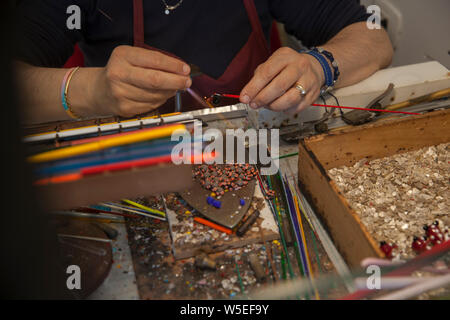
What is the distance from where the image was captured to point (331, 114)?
4.02 ft

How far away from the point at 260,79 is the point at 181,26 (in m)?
0.51

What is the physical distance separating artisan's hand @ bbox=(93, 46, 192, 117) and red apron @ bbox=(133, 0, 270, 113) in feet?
1.07

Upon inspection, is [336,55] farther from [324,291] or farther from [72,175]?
[72,175]

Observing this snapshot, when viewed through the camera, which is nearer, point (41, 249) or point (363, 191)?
point (41, 249)

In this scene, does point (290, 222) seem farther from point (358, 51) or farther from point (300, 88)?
point (358, 51)

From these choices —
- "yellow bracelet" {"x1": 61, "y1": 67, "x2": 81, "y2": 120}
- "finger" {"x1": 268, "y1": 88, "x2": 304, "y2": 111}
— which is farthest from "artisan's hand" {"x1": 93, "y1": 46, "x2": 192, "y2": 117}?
"finger" {"x1": 268, "y1": 88, "x2": 304, "y2": 111}

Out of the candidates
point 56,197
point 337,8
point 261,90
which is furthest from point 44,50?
point 337,8

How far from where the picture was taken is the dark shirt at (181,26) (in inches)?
50.1

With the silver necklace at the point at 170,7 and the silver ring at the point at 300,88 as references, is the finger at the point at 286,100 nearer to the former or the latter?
the silver ring at the point at 300,88

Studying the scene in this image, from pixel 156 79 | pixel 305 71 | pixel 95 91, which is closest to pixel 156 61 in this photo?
pixel 156 79

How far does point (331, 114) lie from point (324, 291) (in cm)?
63

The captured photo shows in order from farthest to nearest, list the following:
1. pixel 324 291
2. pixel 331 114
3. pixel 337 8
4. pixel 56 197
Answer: pixel 337 8 < pixel 331 114 < pixel 324 291 < pixel 56 197

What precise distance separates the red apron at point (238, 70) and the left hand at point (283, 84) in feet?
1.28

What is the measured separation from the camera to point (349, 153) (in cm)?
104
